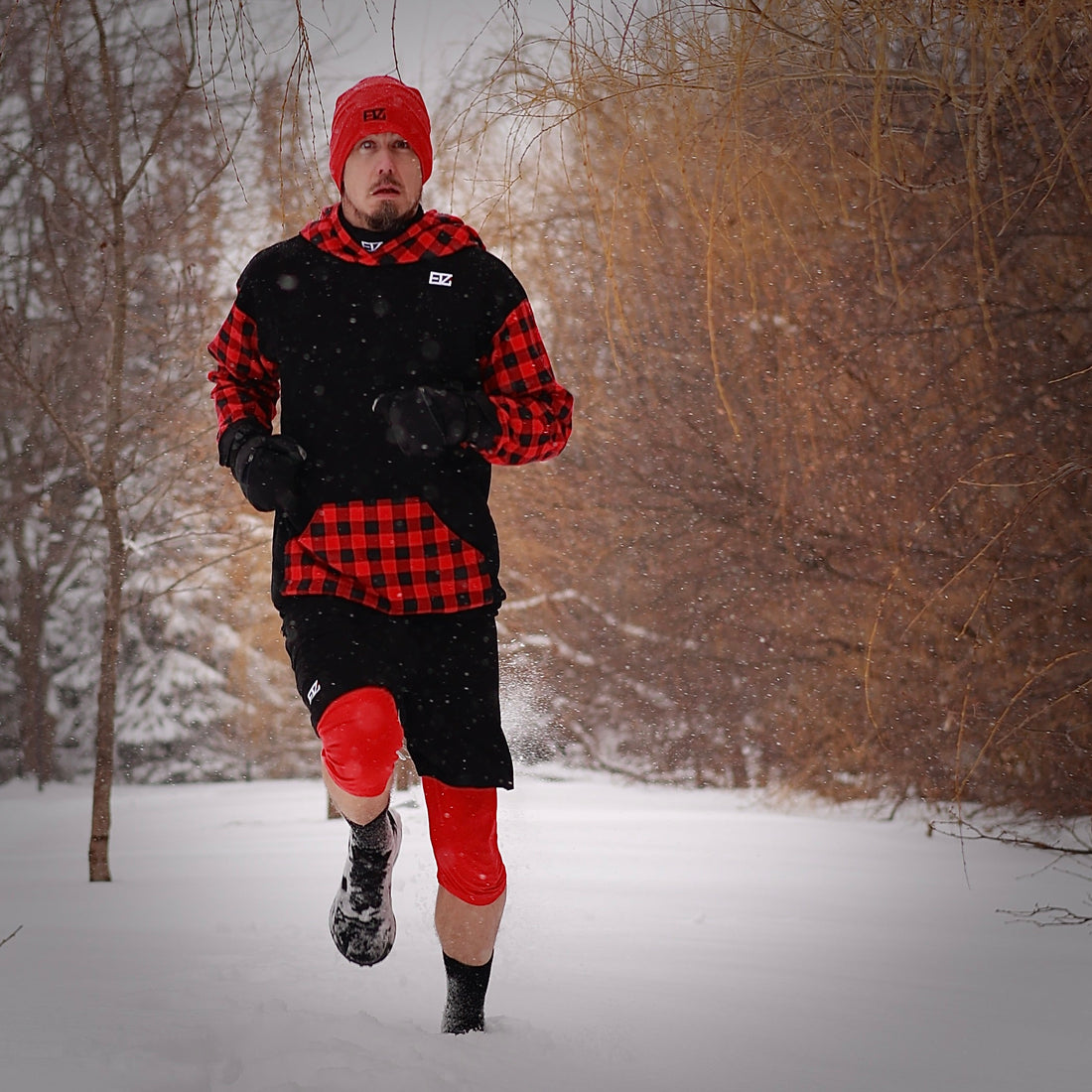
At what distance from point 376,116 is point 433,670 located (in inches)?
32.3

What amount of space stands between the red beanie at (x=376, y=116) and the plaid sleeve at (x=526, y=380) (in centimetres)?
31

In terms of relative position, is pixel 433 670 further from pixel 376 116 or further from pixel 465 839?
pixel 376 116

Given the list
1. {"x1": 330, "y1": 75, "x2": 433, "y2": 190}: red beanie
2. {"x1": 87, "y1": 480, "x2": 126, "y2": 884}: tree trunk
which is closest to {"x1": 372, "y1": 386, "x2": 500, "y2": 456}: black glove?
{"x1": 330, "y1": 75, "x2": 433, "y2": 190}: red beanie

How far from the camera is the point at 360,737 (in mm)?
1560

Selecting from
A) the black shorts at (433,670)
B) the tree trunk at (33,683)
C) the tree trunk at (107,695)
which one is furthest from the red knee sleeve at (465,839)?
the tree trunk at (33,683)

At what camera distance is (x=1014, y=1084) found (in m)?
1.74

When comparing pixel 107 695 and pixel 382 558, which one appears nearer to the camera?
pixel 382 558

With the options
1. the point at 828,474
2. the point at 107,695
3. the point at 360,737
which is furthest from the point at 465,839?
the point at 828,474

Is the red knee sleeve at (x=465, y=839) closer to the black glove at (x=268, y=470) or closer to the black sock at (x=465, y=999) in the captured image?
the black sock at (x=465, y=999)

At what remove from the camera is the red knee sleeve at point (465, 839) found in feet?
5.75

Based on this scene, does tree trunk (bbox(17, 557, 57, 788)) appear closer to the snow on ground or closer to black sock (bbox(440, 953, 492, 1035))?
the snow on ground

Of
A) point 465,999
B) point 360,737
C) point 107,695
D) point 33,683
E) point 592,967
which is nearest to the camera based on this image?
point 360,737

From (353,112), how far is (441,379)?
0.43m

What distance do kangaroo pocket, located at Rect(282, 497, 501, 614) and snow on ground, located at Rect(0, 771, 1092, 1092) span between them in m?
0.60
